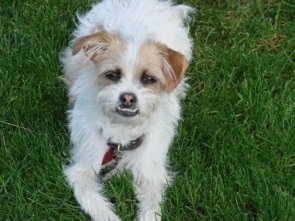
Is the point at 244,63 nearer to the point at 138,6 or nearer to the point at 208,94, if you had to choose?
the point at 208,94

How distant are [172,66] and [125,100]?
1.10 ft

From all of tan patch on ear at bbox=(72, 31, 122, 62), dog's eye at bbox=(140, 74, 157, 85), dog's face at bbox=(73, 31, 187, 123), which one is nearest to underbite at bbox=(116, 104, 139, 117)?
dog's face at bbox=(73, 31, 187, 123)

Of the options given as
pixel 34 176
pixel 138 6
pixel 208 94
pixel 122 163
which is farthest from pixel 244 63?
pixel 34 176

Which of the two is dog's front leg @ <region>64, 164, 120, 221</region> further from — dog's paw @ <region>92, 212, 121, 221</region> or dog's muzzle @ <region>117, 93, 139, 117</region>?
dog's muzzle @ <region>117, 93, 139, 117</region>

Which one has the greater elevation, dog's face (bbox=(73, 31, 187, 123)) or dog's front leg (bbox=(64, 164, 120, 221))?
dog's face (bbox=(73, 31, 187, 123))

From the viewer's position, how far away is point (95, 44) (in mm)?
4043

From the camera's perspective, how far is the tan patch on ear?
399 centimetres

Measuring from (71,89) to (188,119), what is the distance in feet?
2.59

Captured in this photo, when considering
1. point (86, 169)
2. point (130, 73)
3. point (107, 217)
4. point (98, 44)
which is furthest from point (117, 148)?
point (98, 44)

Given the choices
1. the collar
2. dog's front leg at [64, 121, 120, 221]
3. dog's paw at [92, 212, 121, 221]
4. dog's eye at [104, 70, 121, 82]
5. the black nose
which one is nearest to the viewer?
the black nose

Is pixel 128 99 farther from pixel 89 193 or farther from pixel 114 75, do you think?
pixel 89 193

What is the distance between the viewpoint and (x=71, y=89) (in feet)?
15.1

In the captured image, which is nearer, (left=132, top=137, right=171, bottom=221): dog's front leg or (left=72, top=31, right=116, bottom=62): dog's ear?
(left=72, top=31, right=116, bottom=62): dog's ear

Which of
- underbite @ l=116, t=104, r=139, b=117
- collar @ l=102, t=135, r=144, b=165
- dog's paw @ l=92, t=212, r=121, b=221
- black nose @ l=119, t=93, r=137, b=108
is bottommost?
dog's paw @ l=92, t=212, r=121, b=221
